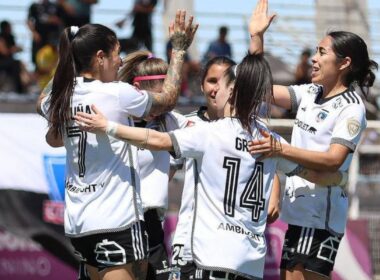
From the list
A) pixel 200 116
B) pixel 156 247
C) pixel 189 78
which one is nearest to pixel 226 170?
pixel 156 247

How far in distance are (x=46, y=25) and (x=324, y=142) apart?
26.5ft

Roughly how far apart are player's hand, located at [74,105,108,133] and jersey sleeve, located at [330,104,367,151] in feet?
4.11

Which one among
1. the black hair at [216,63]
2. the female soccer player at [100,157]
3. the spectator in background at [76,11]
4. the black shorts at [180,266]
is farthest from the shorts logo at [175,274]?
the spectator in background at [76,11]

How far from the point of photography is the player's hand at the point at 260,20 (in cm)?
598

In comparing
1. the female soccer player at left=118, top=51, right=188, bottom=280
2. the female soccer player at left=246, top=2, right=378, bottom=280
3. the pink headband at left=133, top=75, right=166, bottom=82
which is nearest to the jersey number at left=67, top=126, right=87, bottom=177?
the female soccer player at left=118, top=51, right=188, bottom=280

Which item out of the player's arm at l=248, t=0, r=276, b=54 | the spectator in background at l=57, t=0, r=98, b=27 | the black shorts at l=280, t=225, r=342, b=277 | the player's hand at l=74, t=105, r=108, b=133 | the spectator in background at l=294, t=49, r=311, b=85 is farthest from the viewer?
the spectator in background at l=294, t=49, r=311, b=85

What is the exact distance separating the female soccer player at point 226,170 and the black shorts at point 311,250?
0.73m

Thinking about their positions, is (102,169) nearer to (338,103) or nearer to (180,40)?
(180,40)

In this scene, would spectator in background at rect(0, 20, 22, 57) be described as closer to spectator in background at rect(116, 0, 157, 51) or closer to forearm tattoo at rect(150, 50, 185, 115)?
spectator in background at rect(116, 0, 157, 51)

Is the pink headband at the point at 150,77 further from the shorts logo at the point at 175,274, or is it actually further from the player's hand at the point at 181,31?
the shorts logo at the point at 175,274

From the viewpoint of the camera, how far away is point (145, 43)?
14.3 meters

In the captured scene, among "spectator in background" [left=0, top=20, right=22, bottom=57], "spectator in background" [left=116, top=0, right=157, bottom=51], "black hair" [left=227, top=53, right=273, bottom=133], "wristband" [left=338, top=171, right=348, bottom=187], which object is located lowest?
"spectator in background" [left=0, top=20, right=22, bottom=57]

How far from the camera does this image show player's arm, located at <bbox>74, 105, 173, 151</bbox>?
17.2ft

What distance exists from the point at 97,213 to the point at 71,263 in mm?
4516
